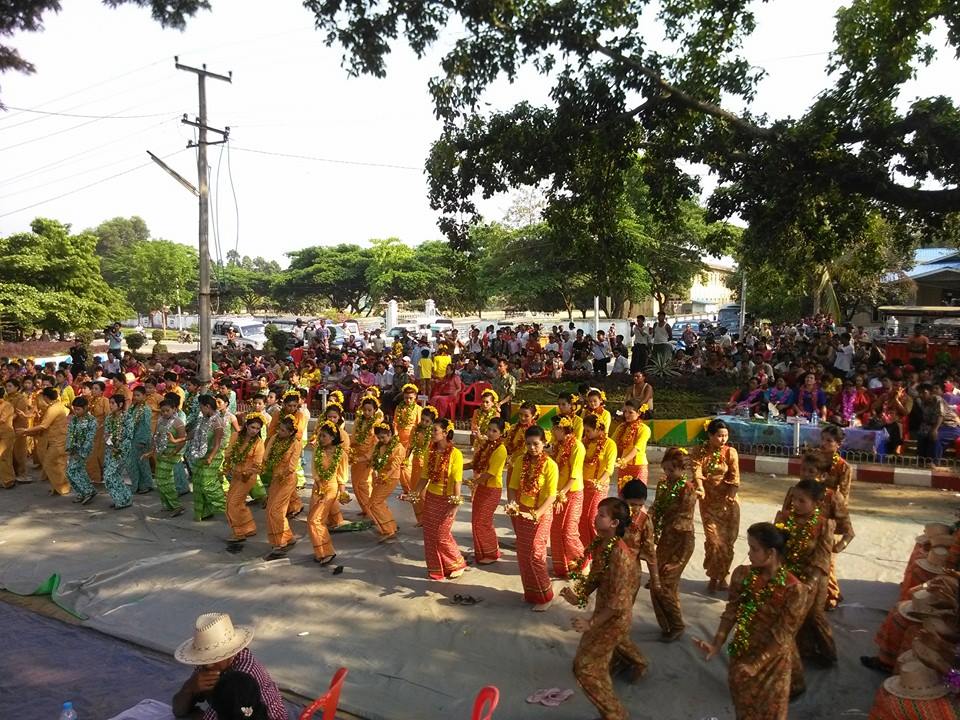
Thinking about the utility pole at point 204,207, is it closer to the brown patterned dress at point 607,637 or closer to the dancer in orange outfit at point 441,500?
the dancer in orange outfit at point 441,500

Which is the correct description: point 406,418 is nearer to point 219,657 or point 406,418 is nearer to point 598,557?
point 598,557

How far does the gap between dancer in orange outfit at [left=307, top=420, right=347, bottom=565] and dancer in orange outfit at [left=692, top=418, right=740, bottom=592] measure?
134 inches

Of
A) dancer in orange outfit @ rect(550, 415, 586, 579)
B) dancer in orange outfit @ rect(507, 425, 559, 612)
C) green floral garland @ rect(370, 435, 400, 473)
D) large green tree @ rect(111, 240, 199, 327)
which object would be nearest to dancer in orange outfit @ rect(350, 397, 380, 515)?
green floral garland @ rect(370, 435, 400, 473)

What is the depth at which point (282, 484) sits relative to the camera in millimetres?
7367

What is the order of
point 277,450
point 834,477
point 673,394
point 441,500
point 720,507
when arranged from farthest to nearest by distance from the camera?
point 673,394
point 277,450
point 441,500
point 720,507
point 834,477

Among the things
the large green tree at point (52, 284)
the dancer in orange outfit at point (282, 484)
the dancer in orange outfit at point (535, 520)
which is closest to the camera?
the dancer in orange outfit at point (535, 520)

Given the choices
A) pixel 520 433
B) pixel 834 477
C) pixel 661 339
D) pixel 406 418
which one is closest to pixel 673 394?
pixel 661 339

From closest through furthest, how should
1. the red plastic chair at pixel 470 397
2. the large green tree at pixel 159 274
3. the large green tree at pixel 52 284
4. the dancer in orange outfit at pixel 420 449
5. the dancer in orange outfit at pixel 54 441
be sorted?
the dancer in orange outfit at pixel 420 449 → the dancer in orange outfit at pixel 54 441 → the red plastic chair at pixel 470 397 → the large green tree at pixel 52 284 → the large green tree at pixel 159 274

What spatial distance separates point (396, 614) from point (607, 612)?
2.35 meters

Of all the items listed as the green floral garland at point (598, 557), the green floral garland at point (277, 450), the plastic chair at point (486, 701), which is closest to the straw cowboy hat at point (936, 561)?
the green floral garland at point (598, 557)

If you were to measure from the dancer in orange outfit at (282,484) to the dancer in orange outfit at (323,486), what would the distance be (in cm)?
33

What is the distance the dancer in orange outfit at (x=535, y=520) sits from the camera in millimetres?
6016

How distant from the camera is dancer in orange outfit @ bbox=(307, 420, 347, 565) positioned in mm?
7094

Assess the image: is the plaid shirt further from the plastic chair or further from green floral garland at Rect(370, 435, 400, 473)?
green floral garland at Rect(370, 435, 400, 473)
